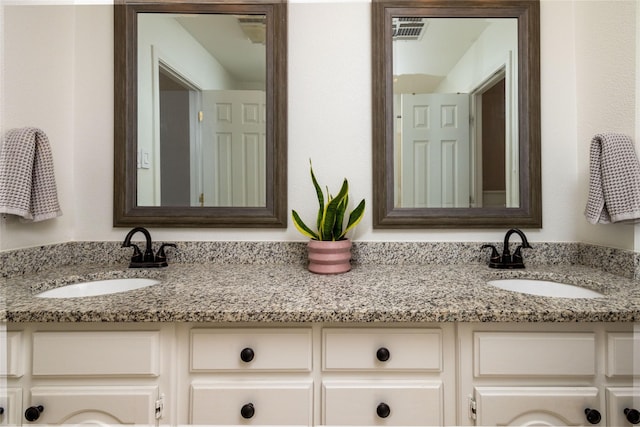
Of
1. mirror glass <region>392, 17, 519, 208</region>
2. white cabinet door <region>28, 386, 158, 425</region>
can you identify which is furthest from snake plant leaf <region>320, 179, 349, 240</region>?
white cabinet door <region>28, 386, 158, 425</region>

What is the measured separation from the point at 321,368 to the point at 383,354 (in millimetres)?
162

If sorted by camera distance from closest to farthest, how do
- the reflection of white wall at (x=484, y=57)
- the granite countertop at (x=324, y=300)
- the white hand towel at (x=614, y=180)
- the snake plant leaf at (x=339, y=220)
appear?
the granite countertop at (x=324, y=300) < the white hand towel at (x=614, y=180) < the snake plant leaf at (x=339, y=220) < the reflection of white wall at (x=484, y=57)

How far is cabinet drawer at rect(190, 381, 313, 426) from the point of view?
77 centimetres

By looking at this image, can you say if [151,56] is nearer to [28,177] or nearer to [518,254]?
[28,177]

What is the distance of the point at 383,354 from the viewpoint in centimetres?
76

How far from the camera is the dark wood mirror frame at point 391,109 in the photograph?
122 centimetres

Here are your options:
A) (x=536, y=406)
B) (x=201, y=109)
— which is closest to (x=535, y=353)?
(x=536, y=406)

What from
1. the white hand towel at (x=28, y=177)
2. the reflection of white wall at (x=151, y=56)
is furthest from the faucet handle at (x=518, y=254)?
the white hand towel at (x=28, y=177)

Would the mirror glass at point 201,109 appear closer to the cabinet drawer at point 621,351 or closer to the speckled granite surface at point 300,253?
the speckled granite surface at point 300,253

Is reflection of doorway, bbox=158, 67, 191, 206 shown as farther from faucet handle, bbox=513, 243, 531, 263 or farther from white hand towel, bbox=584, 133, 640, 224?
white hand towel, bbox=584, 133, 640, 224

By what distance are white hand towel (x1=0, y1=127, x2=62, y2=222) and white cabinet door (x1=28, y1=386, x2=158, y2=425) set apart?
60 centimetres

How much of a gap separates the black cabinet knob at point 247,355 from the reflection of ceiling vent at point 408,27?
4.10 ft

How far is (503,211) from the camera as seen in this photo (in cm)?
122


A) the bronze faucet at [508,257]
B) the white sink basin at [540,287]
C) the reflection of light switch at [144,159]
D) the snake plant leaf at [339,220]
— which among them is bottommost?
the white sink basin at [540,287]
